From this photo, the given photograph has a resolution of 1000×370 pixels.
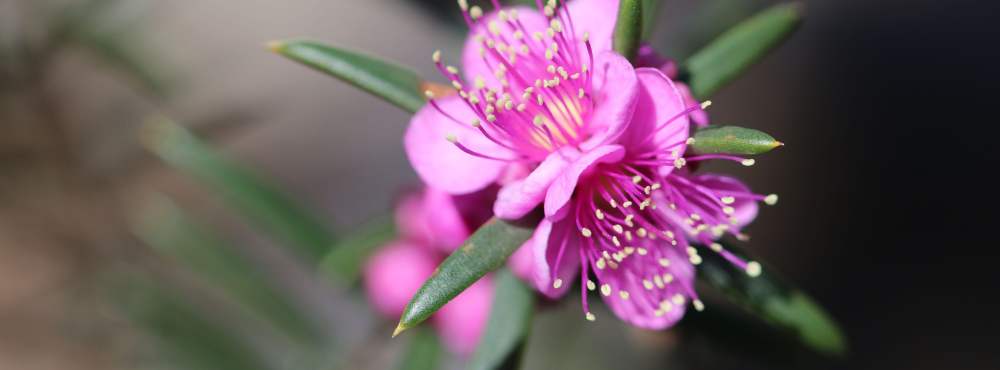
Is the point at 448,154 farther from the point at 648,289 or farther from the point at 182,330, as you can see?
the point at 182,330

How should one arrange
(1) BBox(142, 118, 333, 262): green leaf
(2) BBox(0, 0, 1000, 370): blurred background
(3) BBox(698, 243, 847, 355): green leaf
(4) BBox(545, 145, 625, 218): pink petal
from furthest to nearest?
(2) BBox(0, 0, 1000, 370): blurred background, (1) BBox(142, 118, 333, 262): green leaf, (3) BBox(698, 243, 847, 355): green leaf, (4) BBox(545, 145, 625, 218): pink petal

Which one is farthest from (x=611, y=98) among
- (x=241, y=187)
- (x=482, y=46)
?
(x=241, y=187)

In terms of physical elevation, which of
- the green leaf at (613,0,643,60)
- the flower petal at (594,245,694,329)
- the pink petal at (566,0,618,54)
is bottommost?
the flower petal at (594,245,694,329)

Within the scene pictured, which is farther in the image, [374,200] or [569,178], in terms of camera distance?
[374,200]

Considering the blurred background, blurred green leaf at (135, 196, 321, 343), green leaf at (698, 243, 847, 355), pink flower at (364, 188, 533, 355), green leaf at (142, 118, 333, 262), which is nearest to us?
green leaf at (698, 243, 847, 355)

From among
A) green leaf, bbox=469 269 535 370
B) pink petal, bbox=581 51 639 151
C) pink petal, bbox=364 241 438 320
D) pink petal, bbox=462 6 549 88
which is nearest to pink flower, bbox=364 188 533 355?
pink petal, bbox=364 241 438 320

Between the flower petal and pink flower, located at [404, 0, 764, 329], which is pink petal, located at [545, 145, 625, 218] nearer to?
pink flower, located at [404, 0, 764, 329]
